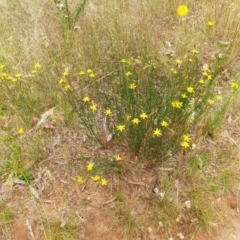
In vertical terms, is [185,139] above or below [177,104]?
below

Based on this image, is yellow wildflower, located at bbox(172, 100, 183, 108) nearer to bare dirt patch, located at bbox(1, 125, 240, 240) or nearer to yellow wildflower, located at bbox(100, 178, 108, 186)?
bare dirt patch, located at bbox(1, 125, 240, 240)

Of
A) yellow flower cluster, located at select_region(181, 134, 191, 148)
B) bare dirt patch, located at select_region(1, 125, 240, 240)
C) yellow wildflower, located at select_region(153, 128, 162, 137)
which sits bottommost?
bare dirt patch, located at select_region(1, 125, 240, 240)

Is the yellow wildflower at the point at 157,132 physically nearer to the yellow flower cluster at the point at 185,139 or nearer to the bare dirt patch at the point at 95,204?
the yellow flower cluster at the point at 185,139

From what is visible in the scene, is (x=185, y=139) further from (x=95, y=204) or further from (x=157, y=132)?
(x=95, y=204)

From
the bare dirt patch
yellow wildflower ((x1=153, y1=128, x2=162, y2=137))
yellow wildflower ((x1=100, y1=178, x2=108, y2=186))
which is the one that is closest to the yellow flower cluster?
yellow wildflower ((x1=153, y1=128, x2=162, y2=137))

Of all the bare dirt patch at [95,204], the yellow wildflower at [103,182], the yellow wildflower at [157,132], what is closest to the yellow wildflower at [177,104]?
the yellow wildflower at [157,132]

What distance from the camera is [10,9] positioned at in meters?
3.35

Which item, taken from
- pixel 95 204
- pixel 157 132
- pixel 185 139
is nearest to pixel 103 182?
pixel 95 204

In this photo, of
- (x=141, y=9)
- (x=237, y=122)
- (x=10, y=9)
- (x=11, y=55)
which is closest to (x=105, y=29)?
(x=141, y=9)

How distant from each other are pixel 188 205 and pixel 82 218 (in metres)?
0.67

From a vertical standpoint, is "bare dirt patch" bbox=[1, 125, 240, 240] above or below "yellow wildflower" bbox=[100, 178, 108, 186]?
below

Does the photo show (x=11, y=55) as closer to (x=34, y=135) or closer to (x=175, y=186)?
(x=34, y=135)

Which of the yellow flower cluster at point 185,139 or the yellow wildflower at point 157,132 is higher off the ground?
the yellow wildflower at point 157,132

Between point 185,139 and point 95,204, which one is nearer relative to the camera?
point 185,139
